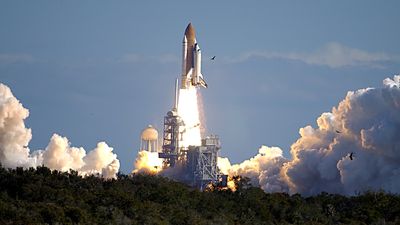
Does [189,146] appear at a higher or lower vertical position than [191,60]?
lower

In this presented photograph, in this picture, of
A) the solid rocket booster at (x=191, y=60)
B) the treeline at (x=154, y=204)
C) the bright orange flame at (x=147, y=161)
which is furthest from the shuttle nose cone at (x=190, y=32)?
the treeline at (x=154, y=204)

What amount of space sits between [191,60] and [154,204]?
67.7 meters

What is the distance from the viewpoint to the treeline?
52156 mm

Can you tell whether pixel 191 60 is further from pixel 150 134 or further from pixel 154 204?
pixel 154 204

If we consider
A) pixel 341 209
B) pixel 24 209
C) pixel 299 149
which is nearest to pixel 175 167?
pixel 299 149

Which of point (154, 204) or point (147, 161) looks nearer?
point (154, 204)

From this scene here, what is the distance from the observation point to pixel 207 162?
121625 millimetres

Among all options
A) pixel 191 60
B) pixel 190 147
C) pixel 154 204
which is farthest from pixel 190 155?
pixel 154 204

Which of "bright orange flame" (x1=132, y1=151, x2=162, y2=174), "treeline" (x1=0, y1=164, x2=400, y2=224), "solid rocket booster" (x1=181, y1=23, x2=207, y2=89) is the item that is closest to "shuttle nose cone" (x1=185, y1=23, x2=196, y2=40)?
"solid rocket booster" (x1=181, y1=23, x2=207, y2=89)

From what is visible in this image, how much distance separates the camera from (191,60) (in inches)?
4929

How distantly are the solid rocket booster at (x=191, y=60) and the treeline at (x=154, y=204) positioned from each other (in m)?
49.9

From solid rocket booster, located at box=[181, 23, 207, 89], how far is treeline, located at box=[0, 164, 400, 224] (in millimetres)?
49866

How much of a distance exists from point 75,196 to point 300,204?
16.3 metres

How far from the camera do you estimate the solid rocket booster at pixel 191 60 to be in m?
124
